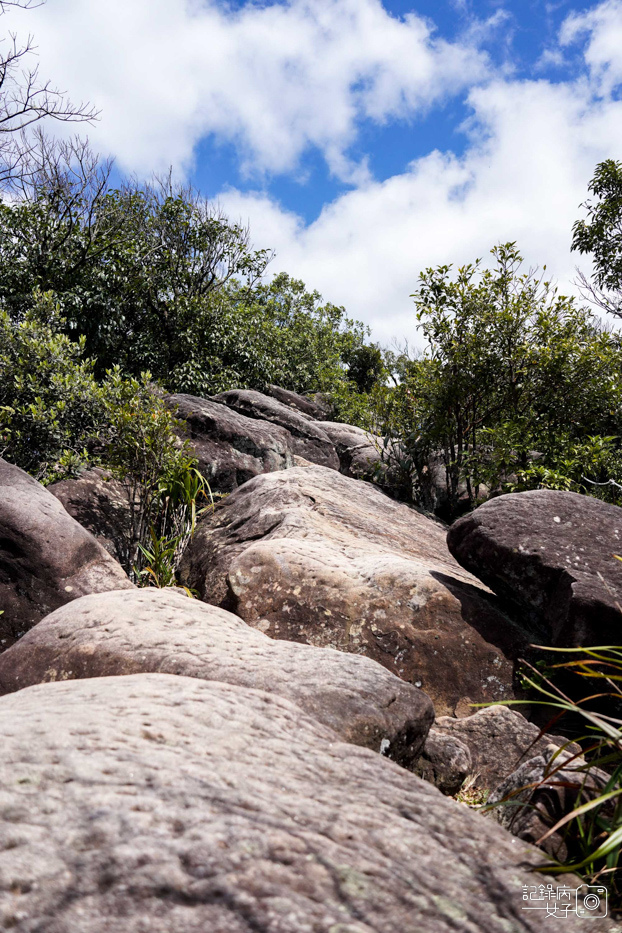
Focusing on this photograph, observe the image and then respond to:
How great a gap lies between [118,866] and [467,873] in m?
1.00

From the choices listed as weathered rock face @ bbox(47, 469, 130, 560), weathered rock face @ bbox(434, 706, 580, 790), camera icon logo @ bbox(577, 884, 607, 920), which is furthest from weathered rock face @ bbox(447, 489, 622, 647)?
weathered rock face @ bbox(47, 469, 130, 560)

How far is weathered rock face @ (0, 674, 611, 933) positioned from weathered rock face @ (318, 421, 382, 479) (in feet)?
29.2

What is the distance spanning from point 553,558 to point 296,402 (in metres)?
12.4

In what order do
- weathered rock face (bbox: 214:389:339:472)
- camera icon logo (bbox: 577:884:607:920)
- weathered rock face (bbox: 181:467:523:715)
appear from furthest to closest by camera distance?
1. weathered rock face (bbox: 214:389:339:472)
2. weathered rock face (bbox: 181:467:523:715)
3. camera icon logo (bbox: 577:884:607:920)

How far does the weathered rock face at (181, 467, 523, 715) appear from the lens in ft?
15.6

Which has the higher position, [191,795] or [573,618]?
[573,618]

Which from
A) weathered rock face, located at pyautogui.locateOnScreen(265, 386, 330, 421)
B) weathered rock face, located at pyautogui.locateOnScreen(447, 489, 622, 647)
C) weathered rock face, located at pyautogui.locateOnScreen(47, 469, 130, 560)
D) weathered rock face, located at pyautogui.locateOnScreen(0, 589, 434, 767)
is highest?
weathered rock face, located at pyautogui.locateOnScreen(265, 386, 330, 421)

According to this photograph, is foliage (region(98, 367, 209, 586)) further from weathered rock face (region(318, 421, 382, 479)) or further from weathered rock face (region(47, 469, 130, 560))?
weathered rock face (region(318, 421, 382, 479))

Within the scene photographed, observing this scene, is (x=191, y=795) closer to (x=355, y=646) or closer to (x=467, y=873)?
(x=467, y=873)

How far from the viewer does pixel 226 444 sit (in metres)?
9.02

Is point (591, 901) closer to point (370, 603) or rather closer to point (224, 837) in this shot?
point (224, 837)

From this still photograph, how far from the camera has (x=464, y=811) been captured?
2.04 m

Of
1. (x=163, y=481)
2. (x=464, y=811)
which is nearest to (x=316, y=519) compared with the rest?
(x=163, y=481)

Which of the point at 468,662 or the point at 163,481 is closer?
the point at 468,662
